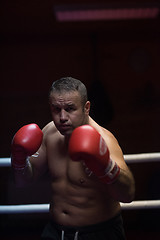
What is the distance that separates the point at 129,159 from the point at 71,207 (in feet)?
1.18

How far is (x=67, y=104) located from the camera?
1098mm

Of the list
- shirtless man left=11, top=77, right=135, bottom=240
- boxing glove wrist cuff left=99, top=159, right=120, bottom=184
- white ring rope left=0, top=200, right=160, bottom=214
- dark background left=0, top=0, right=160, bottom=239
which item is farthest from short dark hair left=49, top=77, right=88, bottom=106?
dark background left=0, top=0, right=160, bottom=239

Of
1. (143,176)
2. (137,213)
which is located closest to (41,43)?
(143,176)

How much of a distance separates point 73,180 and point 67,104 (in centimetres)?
31

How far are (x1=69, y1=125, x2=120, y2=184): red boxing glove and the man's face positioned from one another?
8cm

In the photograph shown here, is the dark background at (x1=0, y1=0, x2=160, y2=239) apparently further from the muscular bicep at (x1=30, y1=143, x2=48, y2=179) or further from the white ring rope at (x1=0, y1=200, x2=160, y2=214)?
the muscular bicep at (x1=30, y1=143, x2=48, y2=179)

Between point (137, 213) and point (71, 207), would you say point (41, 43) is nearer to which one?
point (137, 213)

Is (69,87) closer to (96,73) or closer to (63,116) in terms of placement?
(63,116)

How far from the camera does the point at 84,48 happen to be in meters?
3.72

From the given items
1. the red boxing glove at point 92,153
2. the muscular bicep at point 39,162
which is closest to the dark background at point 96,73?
the muscular bicep at point 39,162

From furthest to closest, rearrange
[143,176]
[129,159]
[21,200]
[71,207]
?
1. [143,176]
2. [21,200]
3. [129,159]
4. [71,207]

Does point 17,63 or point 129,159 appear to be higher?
point 17,63

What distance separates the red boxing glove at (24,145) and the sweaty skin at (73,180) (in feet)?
0.32

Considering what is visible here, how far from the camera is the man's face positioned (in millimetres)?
1099
